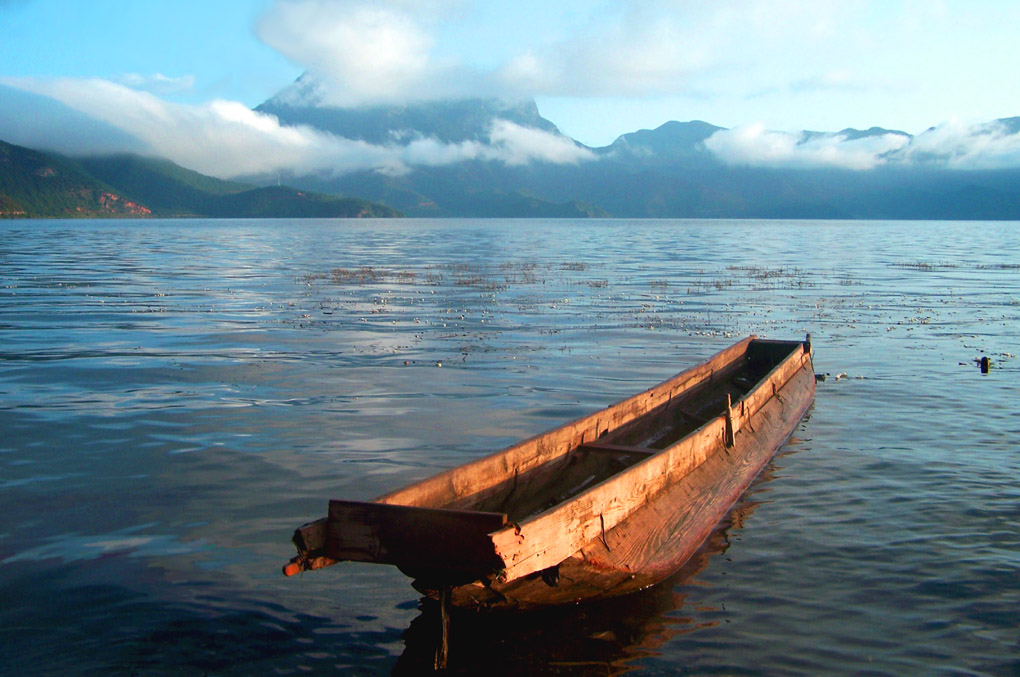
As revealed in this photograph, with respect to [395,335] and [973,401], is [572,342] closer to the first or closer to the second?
[395,335]

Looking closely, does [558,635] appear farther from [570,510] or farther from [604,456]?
[604,456]

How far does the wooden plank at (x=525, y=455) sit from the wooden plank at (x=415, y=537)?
40cm

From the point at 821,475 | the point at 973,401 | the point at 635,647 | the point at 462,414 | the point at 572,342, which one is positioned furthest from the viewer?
the point at 572,342

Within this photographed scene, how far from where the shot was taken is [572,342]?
935 inches

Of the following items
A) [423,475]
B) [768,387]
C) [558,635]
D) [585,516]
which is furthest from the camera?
[768,387]

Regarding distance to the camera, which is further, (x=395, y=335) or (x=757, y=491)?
(x=395, y=335)

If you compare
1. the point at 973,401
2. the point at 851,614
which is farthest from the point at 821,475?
the point at 973,401

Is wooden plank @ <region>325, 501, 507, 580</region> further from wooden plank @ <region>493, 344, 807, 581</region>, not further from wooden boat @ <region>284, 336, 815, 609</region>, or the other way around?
wooden plank @ <region>493, 344, 807, 581</region>

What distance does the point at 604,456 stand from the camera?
10.4 meters

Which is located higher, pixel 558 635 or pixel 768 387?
pixel 768 387

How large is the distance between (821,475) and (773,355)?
6291mm

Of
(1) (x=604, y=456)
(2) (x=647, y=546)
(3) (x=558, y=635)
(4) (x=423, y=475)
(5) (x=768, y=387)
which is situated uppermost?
(5) (x=768, y=387)

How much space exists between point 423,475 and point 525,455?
3030 millimetres

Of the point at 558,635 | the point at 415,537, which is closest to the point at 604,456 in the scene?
the point at 558,635
